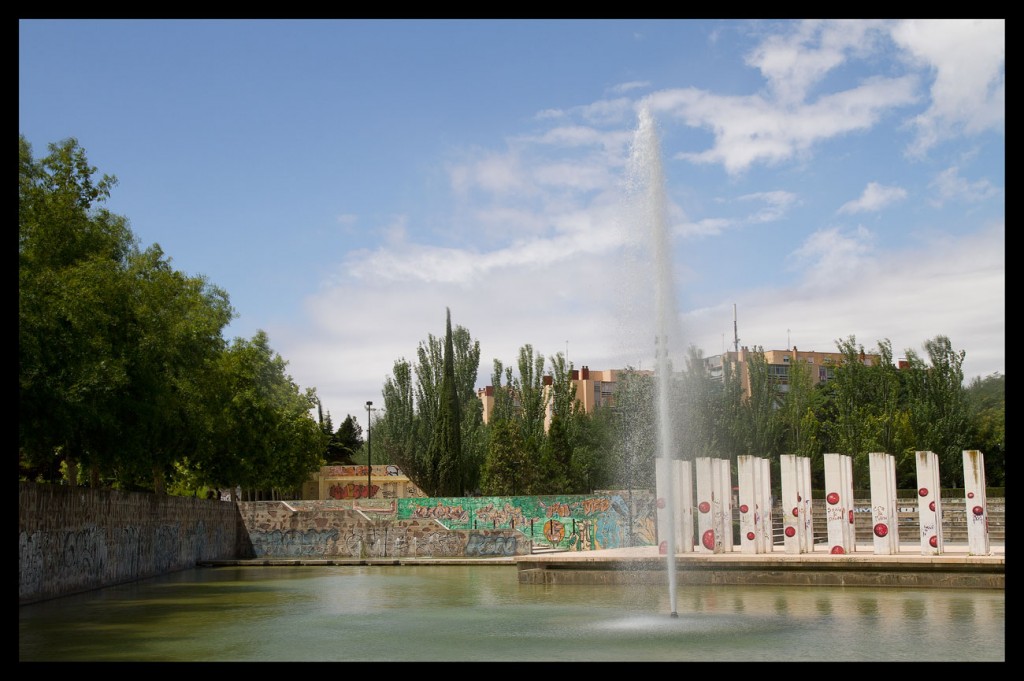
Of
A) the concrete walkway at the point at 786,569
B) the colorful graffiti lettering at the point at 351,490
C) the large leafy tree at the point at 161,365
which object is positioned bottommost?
the colorful graffiti lettering at the point at 351,490

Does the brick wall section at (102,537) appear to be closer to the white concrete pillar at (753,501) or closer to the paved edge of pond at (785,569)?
the paved edge of pond at (785,569)

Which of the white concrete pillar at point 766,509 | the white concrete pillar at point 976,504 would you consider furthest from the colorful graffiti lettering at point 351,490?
the white concrete pillar at point 976,504

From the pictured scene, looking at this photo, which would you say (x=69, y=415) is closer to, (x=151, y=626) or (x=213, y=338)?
(x=151, y=626)

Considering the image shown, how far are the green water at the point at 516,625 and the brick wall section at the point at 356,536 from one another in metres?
14.3

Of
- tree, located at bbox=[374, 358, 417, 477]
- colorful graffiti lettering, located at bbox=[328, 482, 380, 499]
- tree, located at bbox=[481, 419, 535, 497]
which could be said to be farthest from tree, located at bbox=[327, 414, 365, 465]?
tree, located at bbox=[481, 419, 535, 497]

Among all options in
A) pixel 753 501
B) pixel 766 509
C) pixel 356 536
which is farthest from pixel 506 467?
pixel 766 509

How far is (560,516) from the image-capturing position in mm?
44906

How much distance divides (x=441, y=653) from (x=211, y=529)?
98.4 feet

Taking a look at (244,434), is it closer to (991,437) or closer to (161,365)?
(161,365)

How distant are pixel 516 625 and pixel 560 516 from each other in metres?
27.4

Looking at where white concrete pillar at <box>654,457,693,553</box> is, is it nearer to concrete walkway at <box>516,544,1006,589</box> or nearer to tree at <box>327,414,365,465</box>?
concrete walkway at <box>516,544,1006,589</box>

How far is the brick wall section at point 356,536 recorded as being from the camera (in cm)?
4188

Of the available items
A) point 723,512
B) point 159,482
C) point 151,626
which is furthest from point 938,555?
point 159,482
